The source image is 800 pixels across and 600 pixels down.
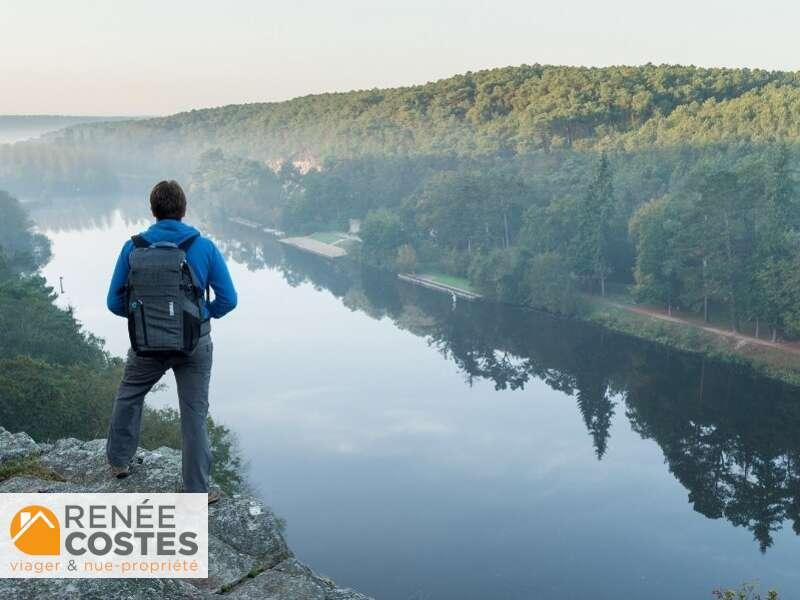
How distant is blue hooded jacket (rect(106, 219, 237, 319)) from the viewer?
5.43 m

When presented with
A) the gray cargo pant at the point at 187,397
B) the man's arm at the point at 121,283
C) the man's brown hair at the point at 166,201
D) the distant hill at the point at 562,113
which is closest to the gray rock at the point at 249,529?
the gray cargo pant at the point at 187,397

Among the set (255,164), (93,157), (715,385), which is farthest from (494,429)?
(93,157)

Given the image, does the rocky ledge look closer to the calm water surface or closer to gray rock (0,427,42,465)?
gray rock (0,427,42,465)

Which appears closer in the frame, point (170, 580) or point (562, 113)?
point (170, 580)

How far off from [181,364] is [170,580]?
1.70 m

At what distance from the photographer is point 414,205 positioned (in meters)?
83.1

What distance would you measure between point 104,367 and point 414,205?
52707 mm

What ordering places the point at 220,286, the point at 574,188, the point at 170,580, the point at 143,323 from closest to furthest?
the point at 170,580
the point at 143,323
the point at 220,286
the point at 574,188

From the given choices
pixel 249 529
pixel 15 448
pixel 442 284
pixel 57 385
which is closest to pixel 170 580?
pixel 249 529

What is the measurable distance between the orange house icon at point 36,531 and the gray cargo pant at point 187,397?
2.90 ft

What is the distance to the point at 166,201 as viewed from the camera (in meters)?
5.51

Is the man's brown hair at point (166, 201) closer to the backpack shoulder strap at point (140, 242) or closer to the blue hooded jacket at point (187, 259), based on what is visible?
the blue hooded jacket at point (187, 259)

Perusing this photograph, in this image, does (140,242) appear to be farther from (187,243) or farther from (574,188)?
(574,188)

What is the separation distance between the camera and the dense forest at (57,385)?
70.3ft
